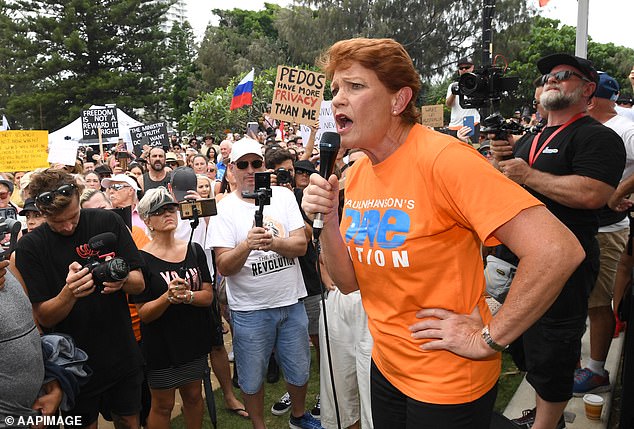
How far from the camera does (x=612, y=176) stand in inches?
116

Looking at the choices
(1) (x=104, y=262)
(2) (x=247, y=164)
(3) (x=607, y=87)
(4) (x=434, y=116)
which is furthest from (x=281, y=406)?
(4) (x=434, y=116)

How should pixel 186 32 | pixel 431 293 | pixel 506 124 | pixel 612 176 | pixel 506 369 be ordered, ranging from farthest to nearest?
pixel 186 32
pixel 506 369
pixel 506 124
pixel 612 176
pixel 431 293

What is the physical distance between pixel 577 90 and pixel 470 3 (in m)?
49.8

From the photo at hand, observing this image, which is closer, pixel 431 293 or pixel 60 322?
pixel 431 293

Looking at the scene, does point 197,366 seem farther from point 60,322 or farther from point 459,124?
point 459,124

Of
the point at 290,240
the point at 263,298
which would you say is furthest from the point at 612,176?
the point at 263,298

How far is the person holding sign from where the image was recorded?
1.69 meters

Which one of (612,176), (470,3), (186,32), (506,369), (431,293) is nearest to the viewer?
(431,293)

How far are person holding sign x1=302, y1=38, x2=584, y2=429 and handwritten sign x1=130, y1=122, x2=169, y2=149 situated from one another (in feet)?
36.7

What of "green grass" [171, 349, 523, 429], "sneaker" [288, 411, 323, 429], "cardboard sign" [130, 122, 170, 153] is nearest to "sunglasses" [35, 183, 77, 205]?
"green grass" [171, 349, 523, 429]

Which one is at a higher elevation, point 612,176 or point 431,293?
point 612,176

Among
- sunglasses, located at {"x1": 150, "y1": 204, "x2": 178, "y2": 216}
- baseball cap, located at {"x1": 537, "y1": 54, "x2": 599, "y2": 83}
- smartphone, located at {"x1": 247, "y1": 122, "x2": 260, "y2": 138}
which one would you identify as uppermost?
baseball cap, located at {"x1": 537, "y1": 54, "x2": 599, "y2": 83}

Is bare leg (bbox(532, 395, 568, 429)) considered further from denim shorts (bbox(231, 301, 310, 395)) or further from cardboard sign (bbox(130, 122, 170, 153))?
cardboard sign (bbox(130, 122, 170, 153))

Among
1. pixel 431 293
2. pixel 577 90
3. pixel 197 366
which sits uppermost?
pixel 577 90
